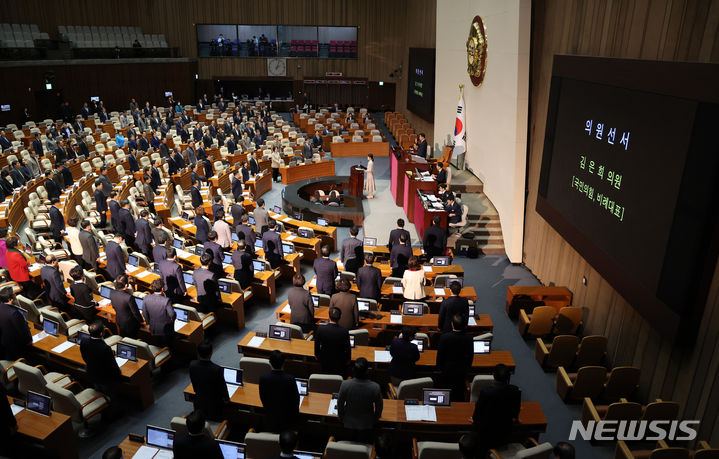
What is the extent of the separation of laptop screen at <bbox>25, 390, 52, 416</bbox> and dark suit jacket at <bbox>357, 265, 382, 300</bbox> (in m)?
4.51

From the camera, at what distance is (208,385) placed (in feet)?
18.6

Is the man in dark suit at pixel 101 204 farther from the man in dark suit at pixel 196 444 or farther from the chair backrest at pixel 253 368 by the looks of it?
the man in dark suit at pixel 196 444

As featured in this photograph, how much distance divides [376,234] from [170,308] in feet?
22.9

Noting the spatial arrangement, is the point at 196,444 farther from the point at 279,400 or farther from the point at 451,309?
the point at 451,309

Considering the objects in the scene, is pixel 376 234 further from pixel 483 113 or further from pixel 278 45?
pixel 278 45

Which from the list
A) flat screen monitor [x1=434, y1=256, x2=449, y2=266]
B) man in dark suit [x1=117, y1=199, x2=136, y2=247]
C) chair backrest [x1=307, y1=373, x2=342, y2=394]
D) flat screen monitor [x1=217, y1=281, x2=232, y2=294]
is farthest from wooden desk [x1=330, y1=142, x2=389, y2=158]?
chair backrest [x1=307, y1=373, x2=342, y2=394]

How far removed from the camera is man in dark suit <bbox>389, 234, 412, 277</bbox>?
9.63m

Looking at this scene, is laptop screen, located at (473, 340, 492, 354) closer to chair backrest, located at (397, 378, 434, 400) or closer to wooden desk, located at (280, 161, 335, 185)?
chair backrest, located at (397, 378, 434, 400)

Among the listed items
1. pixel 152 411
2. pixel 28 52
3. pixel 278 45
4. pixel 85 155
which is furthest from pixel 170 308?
pixel 278 45

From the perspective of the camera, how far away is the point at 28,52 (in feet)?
73.9

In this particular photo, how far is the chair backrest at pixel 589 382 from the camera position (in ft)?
22.8

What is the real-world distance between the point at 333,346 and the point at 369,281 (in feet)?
6.95

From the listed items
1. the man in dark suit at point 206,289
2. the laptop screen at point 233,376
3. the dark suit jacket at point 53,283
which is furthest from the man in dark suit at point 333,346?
the dark suit jacket at point 53,283

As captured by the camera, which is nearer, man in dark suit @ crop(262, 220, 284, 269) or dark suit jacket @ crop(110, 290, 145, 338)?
dark suit jacket @ crop(110, 290, 145, 338)
